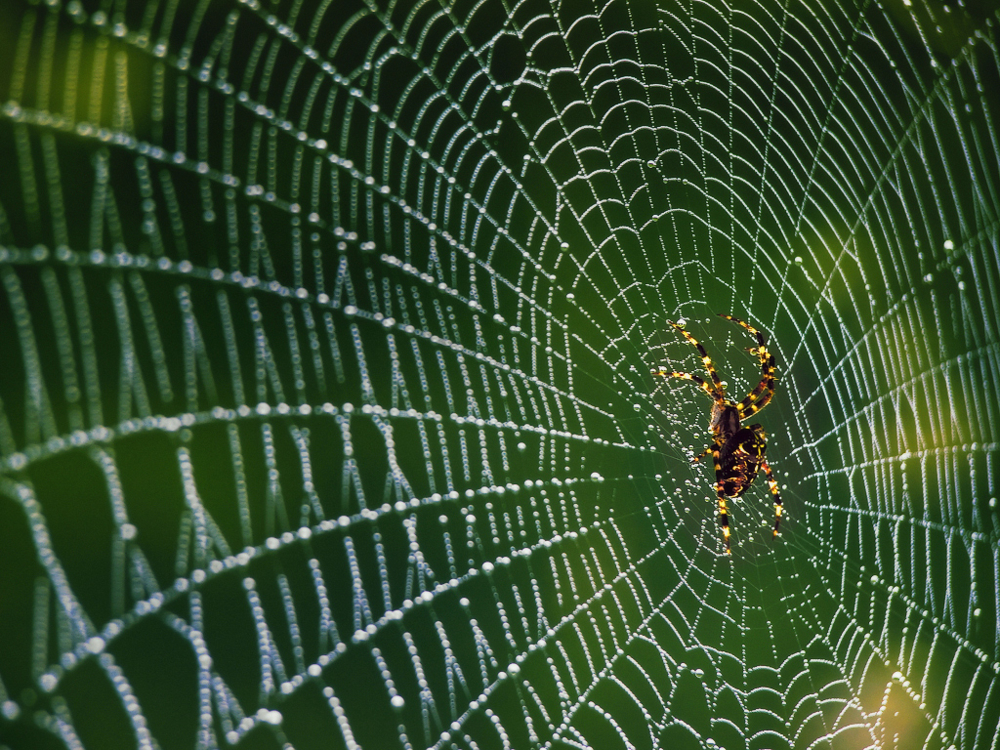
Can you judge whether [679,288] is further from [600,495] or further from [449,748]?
[449,748]

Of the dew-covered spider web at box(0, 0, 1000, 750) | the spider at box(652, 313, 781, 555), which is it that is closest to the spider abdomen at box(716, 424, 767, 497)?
the spider at box(652, 313, 781, 555)

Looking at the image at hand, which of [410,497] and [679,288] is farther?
[679,288]

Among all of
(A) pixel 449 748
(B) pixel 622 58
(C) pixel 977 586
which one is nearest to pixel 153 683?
(A) pixel 449 748

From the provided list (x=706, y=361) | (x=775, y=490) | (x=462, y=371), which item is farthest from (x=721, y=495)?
(x=462, y=371)

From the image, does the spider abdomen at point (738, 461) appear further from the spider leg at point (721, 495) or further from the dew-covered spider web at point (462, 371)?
the dew-covered spider web at point (462, 371)

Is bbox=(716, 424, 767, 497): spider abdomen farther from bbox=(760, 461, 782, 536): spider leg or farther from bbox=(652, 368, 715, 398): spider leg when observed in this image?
bbox=(652, 368, 715, 398): spider leg

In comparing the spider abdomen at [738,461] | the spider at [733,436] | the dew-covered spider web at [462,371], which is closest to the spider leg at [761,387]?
the spider at [733,436]

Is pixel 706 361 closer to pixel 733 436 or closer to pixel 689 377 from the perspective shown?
pixel 689 377

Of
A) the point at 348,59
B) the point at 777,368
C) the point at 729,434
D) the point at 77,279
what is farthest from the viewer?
the point at 777,368
